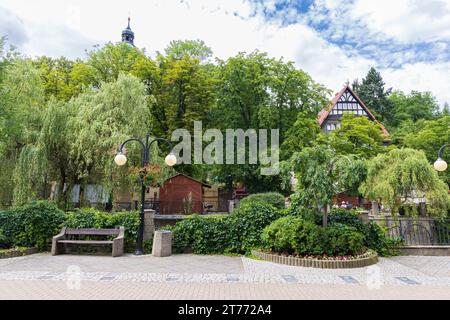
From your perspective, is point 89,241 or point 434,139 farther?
point 434,139

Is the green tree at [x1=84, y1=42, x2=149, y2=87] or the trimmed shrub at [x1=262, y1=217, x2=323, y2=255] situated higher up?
the green tree at [x1=84, y1=42, x2=149, y2=87]

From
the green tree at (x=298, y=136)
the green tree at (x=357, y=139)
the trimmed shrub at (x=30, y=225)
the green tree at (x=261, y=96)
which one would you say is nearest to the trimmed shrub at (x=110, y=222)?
the trimmed shrub at (x=30, y=225)

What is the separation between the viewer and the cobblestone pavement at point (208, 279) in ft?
19.6

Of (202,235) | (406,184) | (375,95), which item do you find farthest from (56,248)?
(375,95)

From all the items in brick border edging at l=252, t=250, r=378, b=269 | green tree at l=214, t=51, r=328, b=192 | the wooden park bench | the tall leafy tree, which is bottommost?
brick border edging at l=252, t=250, r=378, b=269

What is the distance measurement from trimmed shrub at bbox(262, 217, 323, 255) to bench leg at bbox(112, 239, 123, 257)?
492 cm

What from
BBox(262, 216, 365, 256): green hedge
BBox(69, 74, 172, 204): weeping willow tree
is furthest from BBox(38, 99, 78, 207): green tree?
BBox(262, 216, 365, 256): green hedge

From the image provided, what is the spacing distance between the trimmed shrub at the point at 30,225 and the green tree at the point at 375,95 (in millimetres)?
48982

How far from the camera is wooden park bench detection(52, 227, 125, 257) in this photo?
10273 millimetres

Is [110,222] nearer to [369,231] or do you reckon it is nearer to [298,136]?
[369,231]

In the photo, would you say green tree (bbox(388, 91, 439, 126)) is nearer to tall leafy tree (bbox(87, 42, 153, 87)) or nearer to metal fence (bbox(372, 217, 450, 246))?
metal fence (bbox(372, 217, 450, 246))

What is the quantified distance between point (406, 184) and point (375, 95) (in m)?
42.4

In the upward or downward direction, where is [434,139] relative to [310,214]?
upward

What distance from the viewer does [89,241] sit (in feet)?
34.4
